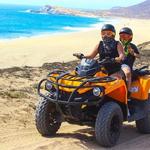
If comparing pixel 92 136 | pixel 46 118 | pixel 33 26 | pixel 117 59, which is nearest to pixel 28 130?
pixel 46 118

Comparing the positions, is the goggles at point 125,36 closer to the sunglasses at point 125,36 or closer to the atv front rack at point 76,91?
the sunglasses at point 125,36

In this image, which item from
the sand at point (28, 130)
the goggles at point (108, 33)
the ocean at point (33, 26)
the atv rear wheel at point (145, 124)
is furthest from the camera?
the ocean at point (33, 26)

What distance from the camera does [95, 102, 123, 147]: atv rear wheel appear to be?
758 centimetres

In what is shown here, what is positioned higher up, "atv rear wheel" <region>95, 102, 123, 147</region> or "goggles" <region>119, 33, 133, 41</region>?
"goggles" <region>119, 33, 133, 41</region>

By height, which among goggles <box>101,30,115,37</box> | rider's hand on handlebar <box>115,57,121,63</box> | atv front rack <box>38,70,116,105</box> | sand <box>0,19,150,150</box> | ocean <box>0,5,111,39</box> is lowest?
ocean <box>0,5,111,39</box>

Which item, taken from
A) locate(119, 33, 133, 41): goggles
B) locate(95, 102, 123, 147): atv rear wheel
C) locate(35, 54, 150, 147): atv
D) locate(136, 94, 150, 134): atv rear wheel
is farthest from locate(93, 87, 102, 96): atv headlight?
locate(119, 33, 133, 41): goggles

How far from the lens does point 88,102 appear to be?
24.7ft

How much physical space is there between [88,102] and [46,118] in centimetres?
93

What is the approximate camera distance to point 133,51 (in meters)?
9.07

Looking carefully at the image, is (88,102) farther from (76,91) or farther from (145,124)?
(145,124)

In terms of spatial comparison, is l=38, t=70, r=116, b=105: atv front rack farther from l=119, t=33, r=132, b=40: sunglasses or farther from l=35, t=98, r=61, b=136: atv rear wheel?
l=119, t=33, r=132, b=40: sunglasses

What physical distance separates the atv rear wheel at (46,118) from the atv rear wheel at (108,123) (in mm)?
900

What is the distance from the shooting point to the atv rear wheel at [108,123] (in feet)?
24.9

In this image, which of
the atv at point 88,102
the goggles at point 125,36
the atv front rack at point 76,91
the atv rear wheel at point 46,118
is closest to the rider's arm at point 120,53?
the atv at point 88,102
